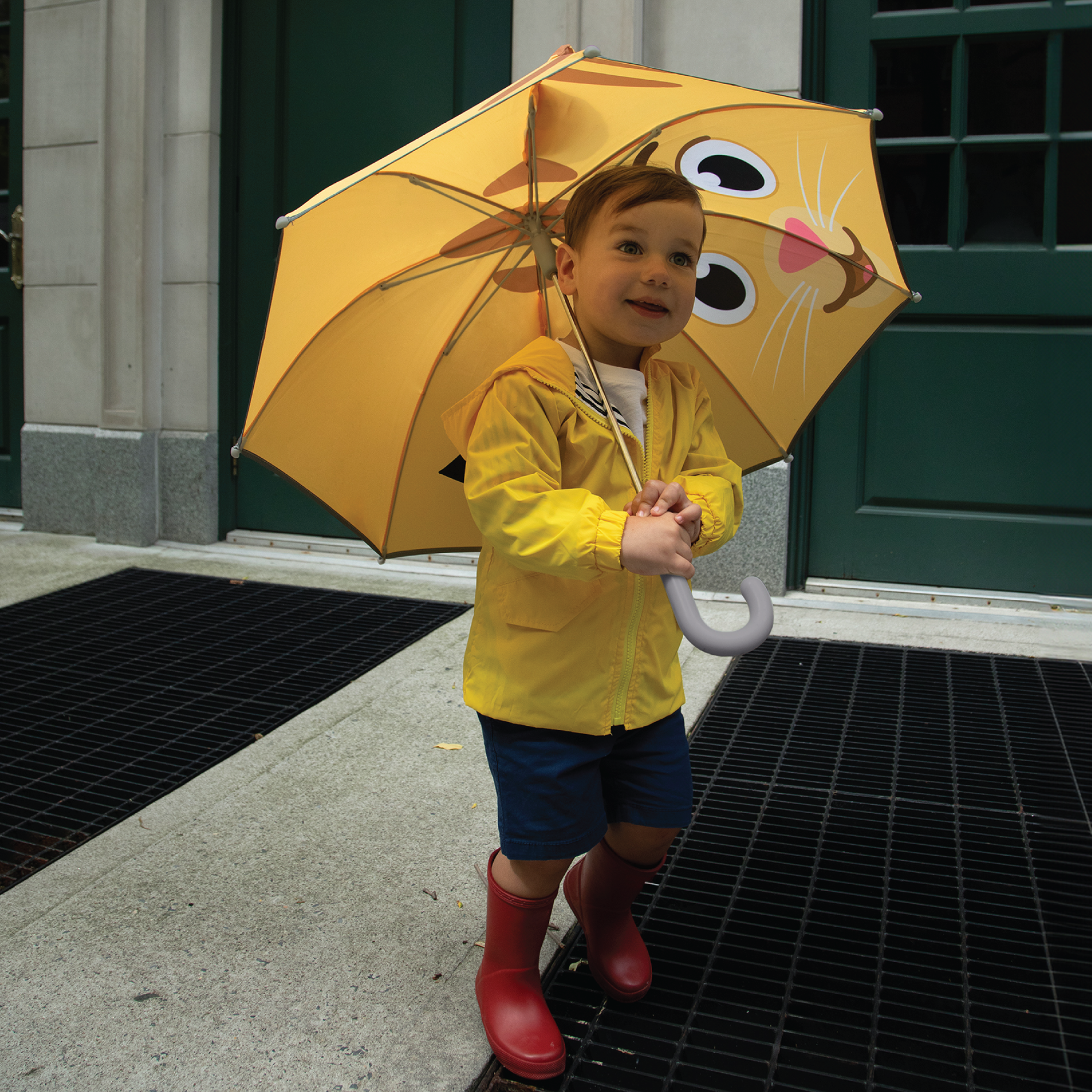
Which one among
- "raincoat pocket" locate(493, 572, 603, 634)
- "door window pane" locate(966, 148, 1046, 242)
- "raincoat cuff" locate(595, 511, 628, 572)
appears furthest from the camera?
"door window pane" locate(966, 148, 1046, 242)

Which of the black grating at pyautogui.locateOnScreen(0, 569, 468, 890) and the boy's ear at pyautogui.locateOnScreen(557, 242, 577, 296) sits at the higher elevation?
the boy's ear at pyautogui.locateOnScreen(557, 242, 577, 296)

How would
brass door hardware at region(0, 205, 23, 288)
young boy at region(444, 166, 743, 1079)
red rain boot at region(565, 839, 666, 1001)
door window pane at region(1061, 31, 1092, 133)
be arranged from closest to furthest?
young boy at region(444, 166, 743, 1079) < red rain boot at region(565, 839, 666, 1001) < door window pane at region(1061, 31, 1092, 133) < brass door hardware at region(0, 205, 23, 288)

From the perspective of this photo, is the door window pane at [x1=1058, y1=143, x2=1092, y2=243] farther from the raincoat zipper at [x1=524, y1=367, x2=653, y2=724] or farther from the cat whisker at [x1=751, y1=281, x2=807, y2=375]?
the raincoat zipper at [x1=524, y1=367, x2=653, y2=724]

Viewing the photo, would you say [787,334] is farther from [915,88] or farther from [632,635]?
[915,88]

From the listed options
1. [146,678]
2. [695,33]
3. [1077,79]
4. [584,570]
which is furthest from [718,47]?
[584,570]

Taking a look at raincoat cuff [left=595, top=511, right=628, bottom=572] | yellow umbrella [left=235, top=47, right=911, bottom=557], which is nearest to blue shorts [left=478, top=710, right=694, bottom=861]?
raincoat cuff [left=595, top=511, right=628, bottom=572]

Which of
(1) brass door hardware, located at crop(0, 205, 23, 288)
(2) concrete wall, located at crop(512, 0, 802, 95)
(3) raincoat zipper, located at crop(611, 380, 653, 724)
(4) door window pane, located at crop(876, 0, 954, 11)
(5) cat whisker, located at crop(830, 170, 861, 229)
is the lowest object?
(3) raincoat zipper, located at crop(611, 380, 653, 724)

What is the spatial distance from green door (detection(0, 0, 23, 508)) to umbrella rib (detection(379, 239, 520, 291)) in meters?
5.39

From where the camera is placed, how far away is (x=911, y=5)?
16.3ft

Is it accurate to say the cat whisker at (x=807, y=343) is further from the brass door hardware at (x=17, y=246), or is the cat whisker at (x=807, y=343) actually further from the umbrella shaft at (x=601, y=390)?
the brass door hardware at (x=17, y=246)

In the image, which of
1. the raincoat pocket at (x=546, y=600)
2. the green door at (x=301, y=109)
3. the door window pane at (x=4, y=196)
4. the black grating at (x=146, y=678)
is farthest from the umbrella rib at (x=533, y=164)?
the door window pane at (x=4, y=196)

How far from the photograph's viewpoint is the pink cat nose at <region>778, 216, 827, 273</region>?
7.38 ft

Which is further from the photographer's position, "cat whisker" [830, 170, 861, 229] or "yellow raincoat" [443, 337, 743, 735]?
"cat whisker" [830, 170, 861, 229]

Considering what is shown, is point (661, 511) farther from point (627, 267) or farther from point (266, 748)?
point (266, 748)
